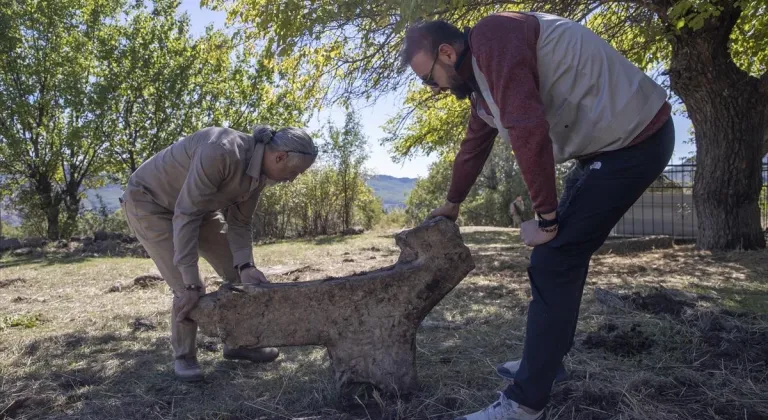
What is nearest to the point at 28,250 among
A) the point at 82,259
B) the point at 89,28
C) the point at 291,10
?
the point at 82,259

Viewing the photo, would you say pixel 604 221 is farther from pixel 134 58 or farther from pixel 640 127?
pixel 134 58

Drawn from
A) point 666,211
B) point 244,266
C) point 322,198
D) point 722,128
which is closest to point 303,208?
point 322,198

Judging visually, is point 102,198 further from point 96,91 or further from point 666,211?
point 666,211

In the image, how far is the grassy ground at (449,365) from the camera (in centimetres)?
279

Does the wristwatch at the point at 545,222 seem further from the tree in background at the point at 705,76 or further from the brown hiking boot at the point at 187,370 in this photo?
the tree in background at the point at 705,76

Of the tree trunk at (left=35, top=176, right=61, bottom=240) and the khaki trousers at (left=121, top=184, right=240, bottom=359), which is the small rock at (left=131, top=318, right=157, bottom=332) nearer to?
the khaki trousers at (left=121, top=184, right=240, bottom=359)

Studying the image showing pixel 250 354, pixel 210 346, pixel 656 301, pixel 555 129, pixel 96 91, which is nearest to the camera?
pixel 555 129

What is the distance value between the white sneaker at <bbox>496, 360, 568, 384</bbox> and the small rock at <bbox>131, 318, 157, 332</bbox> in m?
3.15

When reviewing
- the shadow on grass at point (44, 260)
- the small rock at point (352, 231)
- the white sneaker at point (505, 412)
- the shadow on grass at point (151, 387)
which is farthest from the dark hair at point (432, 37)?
the small rock at point (352, 231)

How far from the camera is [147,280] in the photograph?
7.46m

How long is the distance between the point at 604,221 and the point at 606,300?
264 centimetres

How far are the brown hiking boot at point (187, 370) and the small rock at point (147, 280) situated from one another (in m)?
4.17

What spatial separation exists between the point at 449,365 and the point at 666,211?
11.4m

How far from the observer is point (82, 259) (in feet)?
38.1
